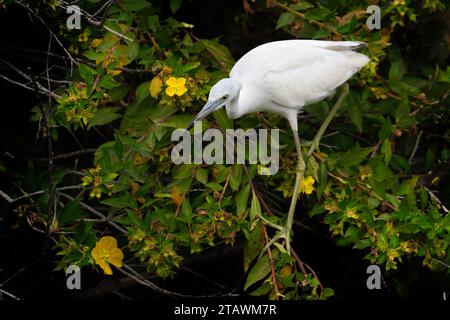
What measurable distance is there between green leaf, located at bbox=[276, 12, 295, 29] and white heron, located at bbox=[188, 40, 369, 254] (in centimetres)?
12

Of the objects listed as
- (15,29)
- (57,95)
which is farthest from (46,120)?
(15,29)

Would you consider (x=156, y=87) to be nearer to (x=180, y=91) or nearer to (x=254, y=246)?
(x=180, y=91)

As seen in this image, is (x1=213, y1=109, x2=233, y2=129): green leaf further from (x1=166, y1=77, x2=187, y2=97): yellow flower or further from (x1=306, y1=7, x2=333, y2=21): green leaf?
(x1=306, y1=7, x2=333, y2=21): green leaf

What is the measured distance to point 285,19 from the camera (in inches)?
112

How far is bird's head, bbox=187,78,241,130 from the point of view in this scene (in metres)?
2.47

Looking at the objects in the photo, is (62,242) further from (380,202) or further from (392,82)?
(392,82)

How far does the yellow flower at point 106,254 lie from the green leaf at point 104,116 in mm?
414

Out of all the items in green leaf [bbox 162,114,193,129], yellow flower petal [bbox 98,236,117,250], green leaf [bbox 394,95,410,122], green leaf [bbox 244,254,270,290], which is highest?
green leaf [bbox 162,114,193,129]

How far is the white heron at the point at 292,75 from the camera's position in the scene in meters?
2.65

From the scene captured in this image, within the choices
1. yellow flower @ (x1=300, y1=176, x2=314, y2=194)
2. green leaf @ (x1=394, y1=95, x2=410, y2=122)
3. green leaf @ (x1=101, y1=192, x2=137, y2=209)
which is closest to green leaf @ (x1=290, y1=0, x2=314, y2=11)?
green leaf @ (x1=394, y1=95, x2=410, y2=122)

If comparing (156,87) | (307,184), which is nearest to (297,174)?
(307,184)

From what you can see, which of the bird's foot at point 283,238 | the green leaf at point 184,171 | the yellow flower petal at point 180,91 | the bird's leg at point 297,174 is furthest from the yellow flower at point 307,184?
the yellow flower petal at point 180,91

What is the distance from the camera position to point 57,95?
7.89 feet

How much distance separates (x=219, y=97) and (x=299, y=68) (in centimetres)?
39
